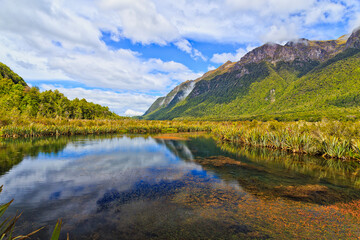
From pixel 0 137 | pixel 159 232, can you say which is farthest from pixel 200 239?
pixel 0 137

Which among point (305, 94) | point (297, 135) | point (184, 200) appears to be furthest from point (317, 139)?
point (305, 94)

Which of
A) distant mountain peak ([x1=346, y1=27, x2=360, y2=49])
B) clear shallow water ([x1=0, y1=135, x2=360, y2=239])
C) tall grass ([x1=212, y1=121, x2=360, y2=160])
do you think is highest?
distant mountain peak ([x1=346, y1=27, x2=360, y2=49])

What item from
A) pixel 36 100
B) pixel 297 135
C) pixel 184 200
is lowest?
pixel 184 200

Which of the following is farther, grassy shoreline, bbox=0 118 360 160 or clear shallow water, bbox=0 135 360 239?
grassy shoreline, bbox=0 118 360 160

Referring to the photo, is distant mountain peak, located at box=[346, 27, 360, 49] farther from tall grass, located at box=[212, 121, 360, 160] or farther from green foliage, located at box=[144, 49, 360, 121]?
tall grass, located at box=[212, 121, 360, 160]

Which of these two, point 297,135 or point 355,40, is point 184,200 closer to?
point 297,135

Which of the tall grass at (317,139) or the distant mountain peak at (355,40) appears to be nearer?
the tall grass at (317,139)

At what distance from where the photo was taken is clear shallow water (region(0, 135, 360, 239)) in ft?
21.4

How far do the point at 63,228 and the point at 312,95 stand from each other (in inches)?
5460

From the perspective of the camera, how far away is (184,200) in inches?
351

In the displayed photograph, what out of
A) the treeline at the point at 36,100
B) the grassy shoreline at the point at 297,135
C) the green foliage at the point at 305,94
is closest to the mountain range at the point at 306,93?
the green foliage at the point at 305,94

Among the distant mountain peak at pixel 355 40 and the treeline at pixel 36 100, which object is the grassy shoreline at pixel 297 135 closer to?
the treeline at pixel 36 100

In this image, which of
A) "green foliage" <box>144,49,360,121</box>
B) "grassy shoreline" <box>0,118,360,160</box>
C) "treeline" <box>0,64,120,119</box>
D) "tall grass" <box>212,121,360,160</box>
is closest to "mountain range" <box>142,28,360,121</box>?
"green foliage" <box>144,49,360,121</box>

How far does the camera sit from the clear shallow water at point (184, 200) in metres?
6.51
